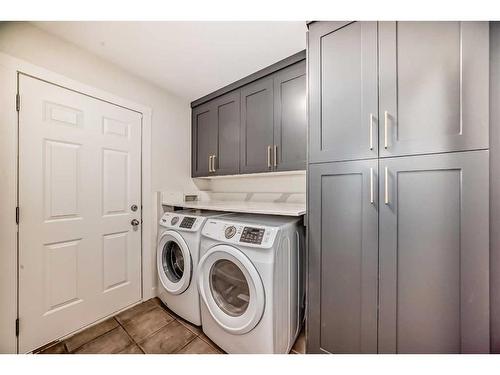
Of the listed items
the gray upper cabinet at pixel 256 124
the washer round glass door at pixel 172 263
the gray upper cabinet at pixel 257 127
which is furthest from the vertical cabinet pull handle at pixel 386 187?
the washer round glass door at pixel 172 263

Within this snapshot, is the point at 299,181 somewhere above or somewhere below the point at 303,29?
below

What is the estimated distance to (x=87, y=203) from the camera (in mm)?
1473

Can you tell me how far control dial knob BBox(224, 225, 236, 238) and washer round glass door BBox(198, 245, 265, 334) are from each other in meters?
0.08

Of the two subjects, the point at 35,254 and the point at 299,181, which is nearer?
the point at 35,254

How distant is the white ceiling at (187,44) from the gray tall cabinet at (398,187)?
0.32 meters

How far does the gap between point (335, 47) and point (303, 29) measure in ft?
1.08

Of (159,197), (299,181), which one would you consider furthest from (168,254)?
(299,181)

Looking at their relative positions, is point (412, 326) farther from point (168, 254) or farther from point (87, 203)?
point (87, 203)

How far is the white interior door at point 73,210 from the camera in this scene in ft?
4.02

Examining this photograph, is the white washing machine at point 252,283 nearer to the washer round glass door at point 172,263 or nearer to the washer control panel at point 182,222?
the washer control panel at point 182,222

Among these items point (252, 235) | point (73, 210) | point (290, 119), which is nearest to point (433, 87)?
point (290, 119)

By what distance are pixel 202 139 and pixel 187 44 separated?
99cm
